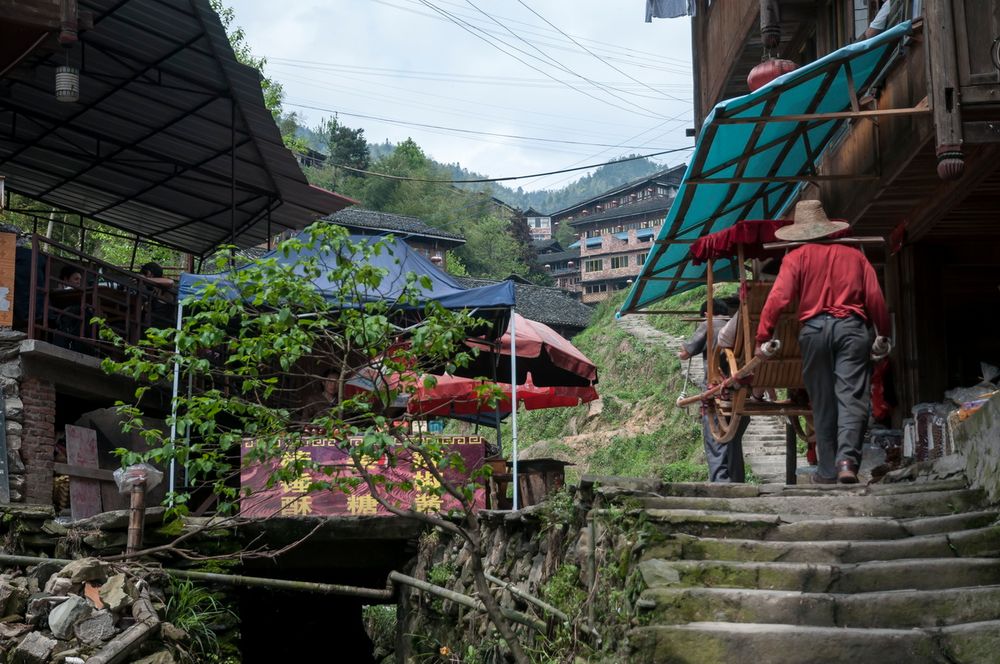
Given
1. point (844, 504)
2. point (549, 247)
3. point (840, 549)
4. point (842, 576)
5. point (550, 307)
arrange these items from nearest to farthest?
point (842, 576)
point (840, 549)
point (844, 504)
point (550, 307)
point (549, 247)

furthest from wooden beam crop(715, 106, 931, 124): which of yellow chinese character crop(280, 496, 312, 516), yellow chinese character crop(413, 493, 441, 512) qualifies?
yellow chinese character crop(280, 496, 312, 516)

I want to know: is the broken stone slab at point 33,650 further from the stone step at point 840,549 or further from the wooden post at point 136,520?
the stone step at point 840,549

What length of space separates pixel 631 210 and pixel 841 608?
57.7 m

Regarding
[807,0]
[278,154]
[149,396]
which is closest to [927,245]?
[807,0]

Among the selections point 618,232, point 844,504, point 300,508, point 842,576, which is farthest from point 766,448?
point 618,232

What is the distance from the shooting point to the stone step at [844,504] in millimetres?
6984

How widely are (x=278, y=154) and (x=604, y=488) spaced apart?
9.82 m

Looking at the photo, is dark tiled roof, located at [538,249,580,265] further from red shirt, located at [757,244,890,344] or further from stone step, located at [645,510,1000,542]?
stone step, located at [645,510,1000,542]

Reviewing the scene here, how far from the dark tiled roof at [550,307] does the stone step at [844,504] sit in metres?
42.6

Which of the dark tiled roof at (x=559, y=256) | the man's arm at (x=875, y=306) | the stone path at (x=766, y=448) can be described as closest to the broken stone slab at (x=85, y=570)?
the man's arm at (x=875, y=306)

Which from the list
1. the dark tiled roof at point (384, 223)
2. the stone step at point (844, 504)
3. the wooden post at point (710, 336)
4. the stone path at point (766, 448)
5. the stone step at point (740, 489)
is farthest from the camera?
the dark tiled roof at point (384, 223)

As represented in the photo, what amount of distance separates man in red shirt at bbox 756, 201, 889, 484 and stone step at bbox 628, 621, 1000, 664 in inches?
89.5

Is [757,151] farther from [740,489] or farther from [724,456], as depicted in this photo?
[740,489]

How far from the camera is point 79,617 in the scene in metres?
9.22
